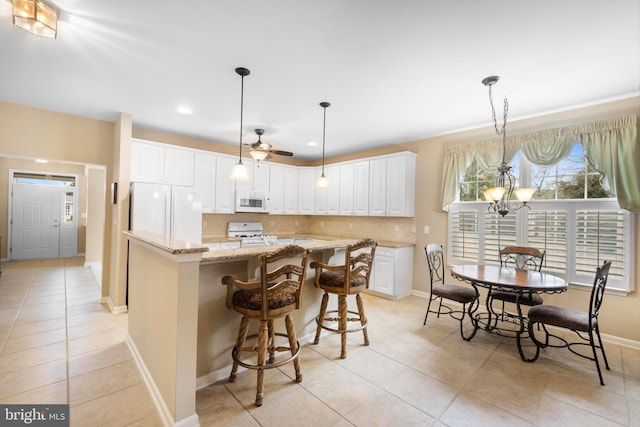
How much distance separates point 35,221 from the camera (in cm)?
723

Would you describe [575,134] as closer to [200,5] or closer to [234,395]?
[200,5]

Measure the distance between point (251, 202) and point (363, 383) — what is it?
12.7ft

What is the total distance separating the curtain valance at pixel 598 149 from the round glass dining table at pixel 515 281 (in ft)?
3.90

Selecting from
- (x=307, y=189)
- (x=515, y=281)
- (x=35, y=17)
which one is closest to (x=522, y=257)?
(x=515, y=281)

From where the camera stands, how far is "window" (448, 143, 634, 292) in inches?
119

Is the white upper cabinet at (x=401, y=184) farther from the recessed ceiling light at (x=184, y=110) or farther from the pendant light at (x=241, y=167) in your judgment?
the recessed ceiling light at (x=184, y=110)

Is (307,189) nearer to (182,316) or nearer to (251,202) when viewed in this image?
(251,202)

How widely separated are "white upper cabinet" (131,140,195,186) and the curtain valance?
14.7 feet

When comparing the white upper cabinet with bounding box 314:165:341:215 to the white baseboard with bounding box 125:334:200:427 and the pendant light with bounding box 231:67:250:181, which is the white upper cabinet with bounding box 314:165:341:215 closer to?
the pendant light with bounding box 231:67:250:181

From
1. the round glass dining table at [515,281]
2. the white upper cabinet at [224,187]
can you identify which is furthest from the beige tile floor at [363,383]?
the white upper cabinet at [224,187]

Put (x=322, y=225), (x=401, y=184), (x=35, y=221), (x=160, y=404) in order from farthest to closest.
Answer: (x=35, y=221) → (x=322, y=225) → (x=401, y=184) → (x=160, y=404)

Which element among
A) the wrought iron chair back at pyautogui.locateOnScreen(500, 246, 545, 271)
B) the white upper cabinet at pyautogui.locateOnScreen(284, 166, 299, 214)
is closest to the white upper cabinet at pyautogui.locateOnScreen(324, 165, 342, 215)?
the white upper cabinet at pyautogui.locateOnScreen(284, 166, 299, 214)

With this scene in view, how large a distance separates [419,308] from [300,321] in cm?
203

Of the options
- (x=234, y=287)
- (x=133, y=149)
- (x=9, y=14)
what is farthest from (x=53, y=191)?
(x=234, y=287)
